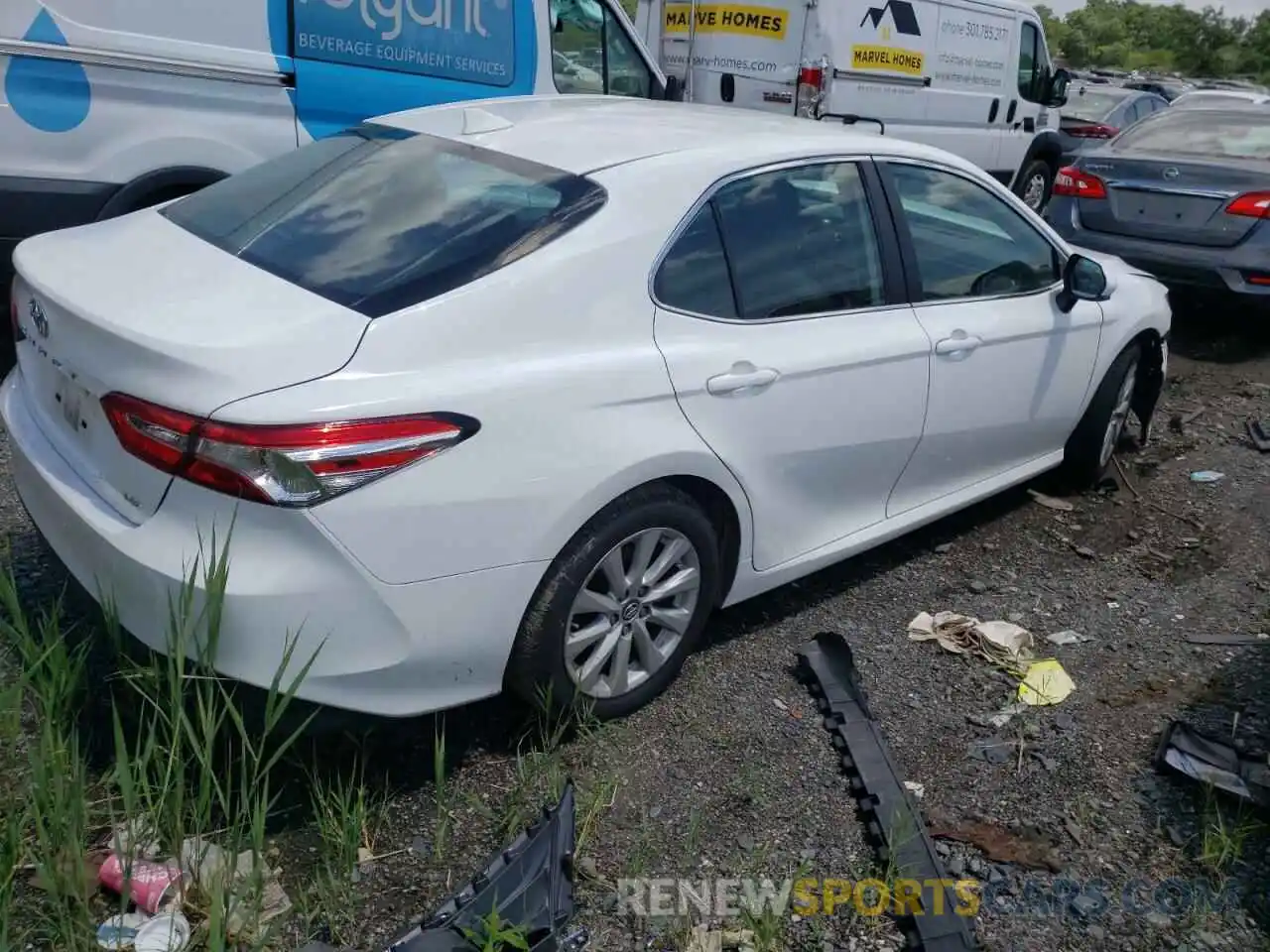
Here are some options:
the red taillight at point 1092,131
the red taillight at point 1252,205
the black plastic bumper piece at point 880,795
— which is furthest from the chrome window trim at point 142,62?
the red taillight at point 1092,131

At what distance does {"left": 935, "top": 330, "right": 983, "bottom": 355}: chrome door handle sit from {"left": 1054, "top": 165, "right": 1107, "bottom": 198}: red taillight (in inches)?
168

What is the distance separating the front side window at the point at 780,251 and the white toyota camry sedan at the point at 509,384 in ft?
0.03

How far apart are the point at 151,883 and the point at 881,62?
9844 millimetres

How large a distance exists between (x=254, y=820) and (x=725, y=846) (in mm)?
1125

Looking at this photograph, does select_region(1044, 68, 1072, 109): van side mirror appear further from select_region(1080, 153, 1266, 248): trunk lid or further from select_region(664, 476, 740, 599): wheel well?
Answer: select_region(664, 476, 740, 599): wheel well

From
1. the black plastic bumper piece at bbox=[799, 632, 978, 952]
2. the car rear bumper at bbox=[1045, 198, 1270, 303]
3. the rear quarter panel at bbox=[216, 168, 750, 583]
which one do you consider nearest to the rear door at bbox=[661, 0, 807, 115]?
the car rear bumper at bbox=[1045, 198, 1270, 303]

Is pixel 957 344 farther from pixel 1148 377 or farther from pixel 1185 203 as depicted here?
pixel 1185 203

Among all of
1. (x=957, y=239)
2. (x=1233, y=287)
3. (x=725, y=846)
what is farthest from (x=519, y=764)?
(x=1233, y=287)

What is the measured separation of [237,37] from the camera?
534cm

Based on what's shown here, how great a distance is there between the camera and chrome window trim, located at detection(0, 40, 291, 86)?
15.5ft

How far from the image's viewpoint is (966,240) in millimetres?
4082

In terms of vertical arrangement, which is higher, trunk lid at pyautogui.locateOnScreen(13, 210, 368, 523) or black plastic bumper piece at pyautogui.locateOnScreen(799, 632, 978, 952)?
trunk lid at pyautogui.locateOnScreen(13, 210, 368, 523)

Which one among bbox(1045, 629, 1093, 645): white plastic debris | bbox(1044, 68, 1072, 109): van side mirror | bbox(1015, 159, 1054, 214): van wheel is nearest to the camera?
bbox(1045, 629, 1093, 645): white plastic debris

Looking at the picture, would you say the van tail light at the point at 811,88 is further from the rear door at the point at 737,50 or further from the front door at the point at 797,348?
the front door at the point at 797,348
